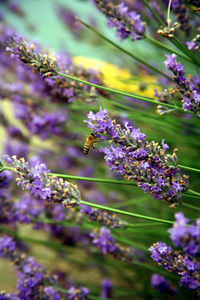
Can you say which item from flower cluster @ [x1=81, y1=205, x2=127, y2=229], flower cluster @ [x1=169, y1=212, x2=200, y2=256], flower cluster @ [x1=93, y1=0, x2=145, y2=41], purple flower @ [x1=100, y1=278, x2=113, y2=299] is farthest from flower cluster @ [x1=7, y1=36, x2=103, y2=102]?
purple flower @ [x1=100, y1=278, x2=113, y2=299]

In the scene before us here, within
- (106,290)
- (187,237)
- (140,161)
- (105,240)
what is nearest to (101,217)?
(105,240)

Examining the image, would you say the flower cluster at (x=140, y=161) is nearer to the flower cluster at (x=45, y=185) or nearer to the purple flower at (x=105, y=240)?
the flower cluster at (x=45, y=185)

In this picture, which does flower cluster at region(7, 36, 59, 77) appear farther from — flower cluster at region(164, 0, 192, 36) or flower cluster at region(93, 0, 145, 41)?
flower cluster at region(164, 0, 192, 36)

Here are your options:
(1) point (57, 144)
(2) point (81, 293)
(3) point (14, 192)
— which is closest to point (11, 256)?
(2) point (81, 293)

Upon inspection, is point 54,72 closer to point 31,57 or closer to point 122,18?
point 31,57

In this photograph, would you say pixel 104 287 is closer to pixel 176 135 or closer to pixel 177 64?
pixel 176 135

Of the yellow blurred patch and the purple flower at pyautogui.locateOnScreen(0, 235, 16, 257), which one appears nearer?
the purple flower at pyautogui.locateOnScreen(0, 235, 16, 257)
